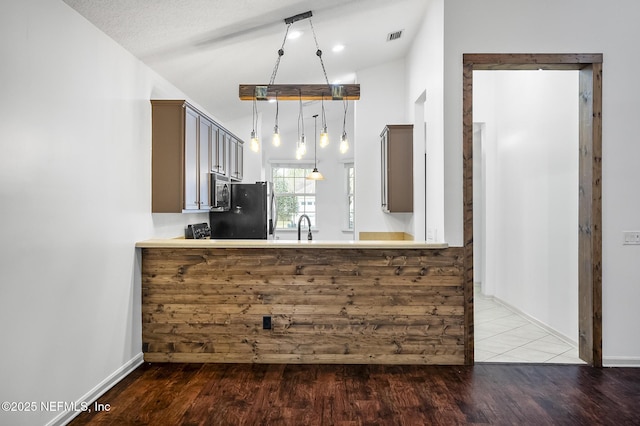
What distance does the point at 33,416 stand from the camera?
7.52ft

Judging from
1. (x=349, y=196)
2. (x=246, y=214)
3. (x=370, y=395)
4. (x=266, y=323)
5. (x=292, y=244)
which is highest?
(x=349, y=196)

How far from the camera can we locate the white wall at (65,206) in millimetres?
2158

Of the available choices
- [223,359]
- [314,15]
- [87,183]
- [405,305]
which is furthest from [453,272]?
[87,183]

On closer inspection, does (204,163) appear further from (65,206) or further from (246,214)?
(65,206)

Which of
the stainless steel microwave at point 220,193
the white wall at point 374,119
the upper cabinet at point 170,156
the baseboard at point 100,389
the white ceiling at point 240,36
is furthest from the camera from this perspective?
the white wall at point 374,119

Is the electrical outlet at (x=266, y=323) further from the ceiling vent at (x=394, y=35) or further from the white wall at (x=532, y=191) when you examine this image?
the ceiling vent at (x=394, y=35)

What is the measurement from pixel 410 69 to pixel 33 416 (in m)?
4.83

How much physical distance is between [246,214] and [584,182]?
357 cm

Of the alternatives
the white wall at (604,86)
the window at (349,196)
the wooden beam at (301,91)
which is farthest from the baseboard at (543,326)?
the window at (349,196)

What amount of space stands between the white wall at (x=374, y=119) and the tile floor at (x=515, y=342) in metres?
1.71

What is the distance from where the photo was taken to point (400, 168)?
497 centimetres

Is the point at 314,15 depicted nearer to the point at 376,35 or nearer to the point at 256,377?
the point at 376,35

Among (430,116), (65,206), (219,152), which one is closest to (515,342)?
(430,116)

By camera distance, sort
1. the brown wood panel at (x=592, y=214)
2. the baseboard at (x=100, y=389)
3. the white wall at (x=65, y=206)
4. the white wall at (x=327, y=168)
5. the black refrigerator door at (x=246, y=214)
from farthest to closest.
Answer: the white wall at (x=327, y=168)
the black refrigerator door at (x=246, y=214)
the brown wood panel at (x=592, y=214)
the baseboard at (x=100, y=389)
the white wall at (x=65, y=206)
